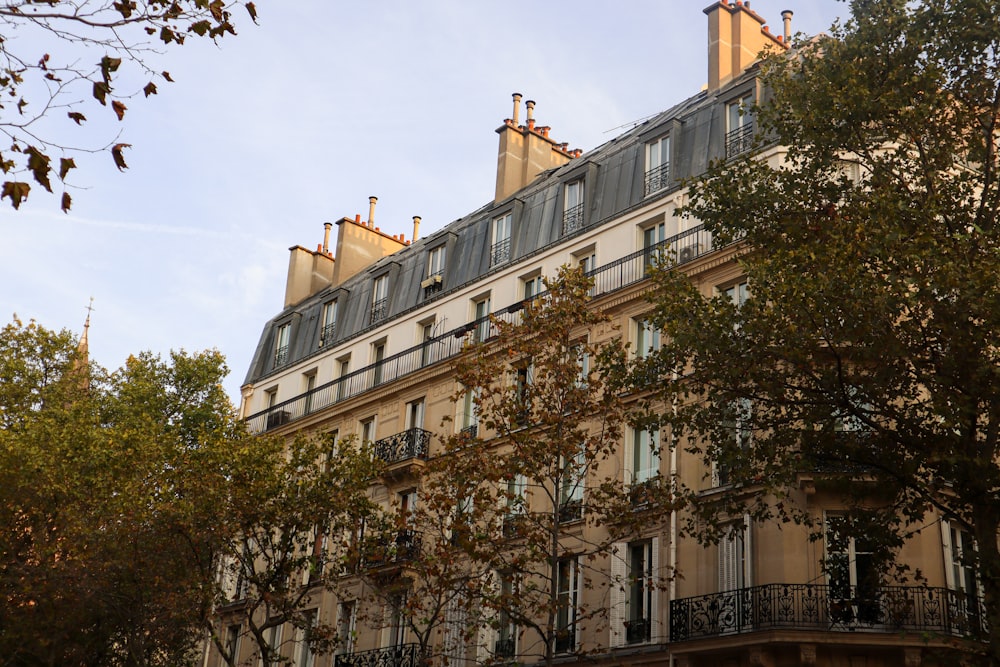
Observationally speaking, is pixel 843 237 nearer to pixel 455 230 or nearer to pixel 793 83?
pixel 793 83

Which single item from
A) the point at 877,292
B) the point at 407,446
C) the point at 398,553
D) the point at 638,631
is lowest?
the point at 638,631

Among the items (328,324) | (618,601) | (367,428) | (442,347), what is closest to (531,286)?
(442,347)

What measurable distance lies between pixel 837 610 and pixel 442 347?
593 inches

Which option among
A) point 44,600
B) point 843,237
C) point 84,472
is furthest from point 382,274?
point 843,237

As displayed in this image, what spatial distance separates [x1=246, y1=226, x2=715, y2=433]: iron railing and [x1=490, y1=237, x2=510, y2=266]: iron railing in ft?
5.97

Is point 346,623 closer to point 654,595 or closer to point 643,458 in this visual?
point 643,458

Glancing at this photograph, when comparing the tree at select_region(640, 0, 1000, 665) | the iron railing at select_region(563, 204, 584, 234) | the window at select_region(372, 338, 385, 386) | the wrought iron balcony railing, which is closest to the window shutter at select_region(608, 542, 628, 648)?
the tree at select_region(640, 0, 1000, 665)

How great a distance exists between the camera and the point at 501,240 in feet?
112

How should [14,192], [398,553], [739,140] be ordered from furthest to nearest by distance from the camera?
[739,140] < [398,553] < [14,192]

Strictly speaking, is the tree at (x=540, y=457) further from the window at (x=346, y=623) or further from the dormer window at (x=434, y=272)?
the dormer window at (x=434, y=272)

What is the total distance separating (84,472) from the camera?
31.5 metres

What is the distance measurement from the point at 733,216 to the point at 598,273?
10679 mm

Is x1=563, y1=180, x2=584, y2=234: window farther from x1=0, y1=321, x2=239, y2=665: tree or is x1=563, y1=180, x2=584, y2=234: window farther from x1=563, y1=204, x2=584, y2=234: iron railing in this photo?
x1=0, y1=321, x2=239, y2=665: tree

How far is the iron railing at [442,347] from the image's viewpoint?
2775 centimetres
